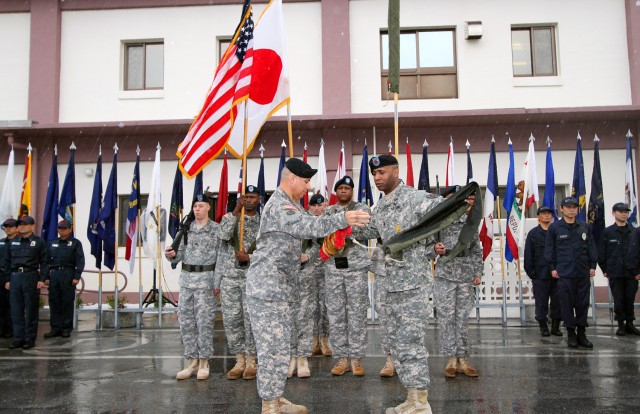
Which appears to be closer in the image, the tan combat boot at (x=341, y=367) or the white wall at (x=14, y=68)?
the tan combat boot at (x=341, y=367)

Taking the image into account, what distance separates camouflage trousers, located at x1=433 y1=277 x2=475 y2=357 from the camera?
5992mm

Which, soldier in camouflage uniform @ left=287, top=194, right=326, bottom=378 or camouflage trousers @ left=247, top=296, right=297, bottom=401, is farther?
soldier in camouflage uniform @ left=287, top=194, right=326, bottom=378

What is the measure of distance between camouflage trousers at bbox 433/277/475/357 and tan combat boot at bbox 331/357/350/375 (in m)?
1.12

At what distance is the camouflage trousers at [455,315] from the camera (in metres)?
5.99

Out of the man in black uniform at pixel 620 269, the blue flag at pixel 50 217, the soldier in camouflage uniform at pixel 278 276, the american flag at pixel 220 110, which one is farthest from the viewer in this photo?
the blue flag at pixel 50 217

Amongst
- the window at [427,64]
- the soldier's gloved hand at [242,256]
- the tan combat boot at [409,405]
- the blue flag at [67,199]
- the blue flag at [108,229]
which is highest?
the window at [427,64]

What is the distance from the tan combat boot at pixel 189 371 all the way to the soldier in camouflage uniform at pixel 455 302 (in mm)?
2815

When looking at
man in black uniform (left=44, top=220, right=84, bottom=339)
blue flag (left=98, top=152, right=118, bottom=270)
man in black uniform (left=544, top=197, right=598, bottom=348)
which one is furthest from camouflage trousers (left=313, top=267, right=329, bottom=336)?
blue flag (left=98, top=152, right=118, bottom=270)

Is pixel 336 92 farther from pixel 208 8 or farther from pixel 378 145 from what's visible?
pixel 208 8

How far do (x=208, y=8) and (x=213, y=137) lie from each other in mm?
9475

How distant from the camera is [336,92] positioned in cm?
1430

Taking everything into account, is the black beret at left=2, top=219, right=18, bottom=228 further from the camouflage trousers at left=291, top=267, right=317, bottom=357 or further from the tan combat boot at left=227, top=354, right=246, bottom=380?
the camouflage trousers at left=291, top=267, right=317, bottom=357

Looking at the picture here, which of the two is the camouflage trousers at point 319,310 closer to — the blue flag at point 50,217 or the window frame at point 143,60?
the blue flag at point 50,217

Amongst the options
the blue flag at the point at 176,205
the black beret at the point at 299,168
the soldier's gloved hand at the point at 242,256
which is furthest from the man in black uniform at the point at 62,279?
the black beret at the point at 299,168
